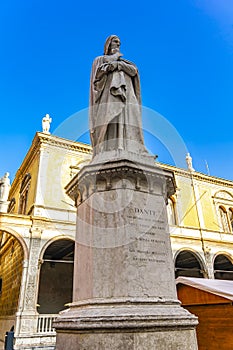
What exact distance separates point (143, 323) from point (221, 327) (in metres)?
3.12

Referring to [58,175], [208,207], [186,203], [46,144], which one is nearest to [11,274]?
[58,175]

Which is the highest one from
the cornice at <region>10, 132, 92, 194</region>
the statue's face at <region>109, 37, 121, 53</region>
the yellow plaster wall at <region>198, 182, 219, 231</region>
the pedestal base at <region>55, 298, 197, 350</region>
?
the cornice at <region>10, 132, 92, 194</region>

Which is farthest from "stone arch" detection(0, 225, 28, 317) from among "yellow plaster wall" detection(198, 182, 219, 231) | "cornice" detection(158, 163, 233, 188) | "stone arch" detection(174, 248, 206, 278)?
"yellow plaster wall" detection(198, 182, 219, 231)

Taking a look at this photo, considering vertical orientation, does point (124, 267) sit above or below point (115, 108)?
below

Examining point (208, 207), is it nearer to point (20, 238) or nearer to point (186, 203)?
point (186, 203)

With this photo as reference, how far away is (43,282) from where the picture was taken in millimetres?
17641

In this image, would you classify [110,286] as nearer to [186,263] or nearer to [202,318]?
[202,318]

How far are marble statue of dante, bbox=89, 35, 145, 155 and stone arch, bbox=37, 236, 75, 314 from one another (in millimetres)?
12808

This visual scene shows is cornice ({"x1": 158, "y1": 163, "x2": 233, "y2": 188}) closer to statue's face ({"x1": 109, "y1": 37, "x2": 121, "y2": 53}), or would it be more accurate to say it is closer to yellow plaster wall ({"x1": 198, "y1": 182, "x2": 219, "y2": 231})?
yellow plaster wall ({"x1": 198, "y1": 182, "x2": 219, "y2": 231})

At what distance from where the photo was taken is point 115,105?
4.27 m

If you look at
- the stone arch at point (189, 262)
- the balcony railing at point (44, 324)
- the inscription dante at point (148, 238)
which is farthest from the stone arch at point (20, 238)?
the inscription dante at point (148, 238)

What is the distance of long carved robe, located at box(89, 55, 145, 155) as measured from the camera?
4199 mm

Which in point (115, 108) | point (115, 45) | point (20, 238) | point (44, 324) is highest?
point (115, 45)

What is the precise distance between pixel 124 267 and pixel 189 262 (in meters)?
20.0
